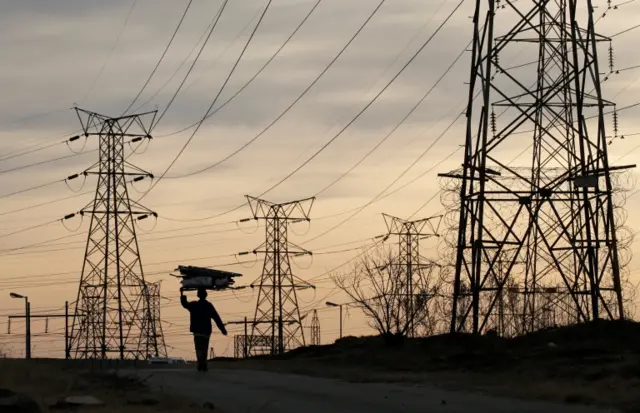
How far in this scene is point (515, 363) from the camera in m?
26.6

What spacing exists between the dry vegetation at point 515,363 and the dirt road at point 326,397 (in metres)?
1.09

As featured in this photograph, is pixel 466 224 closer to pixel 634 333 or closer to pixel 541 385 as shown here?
pixel 634 333

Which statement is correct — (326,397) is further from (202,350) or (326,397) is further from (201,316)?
(202,350)

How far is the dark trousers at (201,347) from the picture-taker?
2680 cm

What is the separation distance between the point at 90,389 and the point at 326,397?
468cm

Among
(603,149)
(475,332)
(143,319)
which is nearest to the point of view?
(475,332)

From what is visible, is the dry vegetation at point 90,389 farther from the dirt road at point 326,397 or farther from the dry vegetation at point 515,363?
the dry vegetation at point 515,363

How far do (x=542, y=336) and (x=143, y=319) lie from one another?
48.3m

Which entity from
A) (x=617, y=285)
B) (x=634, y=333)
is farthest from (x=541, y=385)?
(x=617, y=285)

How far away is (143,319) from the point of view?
3039 inches


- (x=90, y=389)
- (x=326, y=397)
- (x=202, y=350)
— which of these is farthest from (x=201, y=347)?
(x=326, y=397)

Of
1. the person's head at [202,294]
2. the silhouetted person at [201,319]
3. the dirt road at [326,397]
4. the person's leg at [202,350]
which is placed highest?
the person's head at [202,294]

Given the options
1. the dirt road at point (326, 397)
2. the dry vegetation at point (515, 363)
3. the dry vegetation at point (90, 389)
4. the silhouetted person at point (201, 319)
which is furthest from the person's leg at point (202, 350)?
the dry vegetation at point (515, 363)

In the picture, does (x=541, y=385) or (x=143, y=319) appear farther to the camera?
(x=143, y=319)
